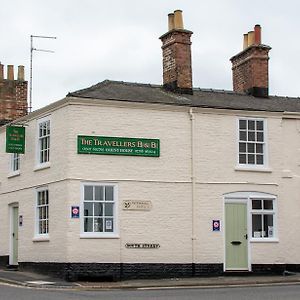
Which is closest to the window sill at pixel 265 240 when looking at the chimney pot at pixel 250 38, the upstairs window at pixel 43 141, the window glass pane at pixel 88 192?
the window glass pane at pixel 88 192

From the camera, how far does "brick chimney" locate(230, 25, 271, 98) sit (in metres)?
28.5

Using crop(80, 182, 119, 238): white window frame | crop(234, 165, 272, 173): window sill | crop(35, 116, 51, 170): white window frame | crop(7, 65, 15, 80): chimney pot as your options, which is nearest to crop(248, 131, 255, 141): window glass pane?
crop(234, 165, 272, 173): window sill

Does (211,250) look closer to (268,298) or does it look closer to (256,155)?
(256,155)

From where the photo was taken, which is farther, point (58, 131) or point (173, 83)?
point (173, 83)

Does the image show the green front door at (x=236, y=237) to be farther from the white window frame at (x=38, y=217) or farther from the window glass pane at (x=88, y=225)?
the white window frame at (x=38, y=217)

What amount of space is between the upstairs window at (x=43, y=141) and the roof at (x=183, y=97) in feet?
6.17

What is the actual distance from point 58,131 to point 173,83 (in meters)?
5.23

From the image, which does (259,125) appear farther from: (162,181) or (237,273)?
(237,273)

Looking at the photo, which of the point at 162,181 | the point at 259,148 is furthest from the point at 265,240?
the point at 162,181

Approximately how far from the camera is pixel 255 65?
1128 inches

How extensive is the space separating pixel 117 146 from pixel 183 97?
12.6ft

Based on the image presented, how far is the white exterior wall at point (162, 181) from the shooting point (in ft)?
76.3

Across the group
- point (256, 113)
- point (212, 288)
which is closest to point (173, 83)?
point (256, 113)

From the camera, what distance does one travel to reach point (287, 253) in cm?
2552
